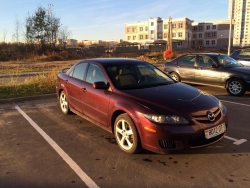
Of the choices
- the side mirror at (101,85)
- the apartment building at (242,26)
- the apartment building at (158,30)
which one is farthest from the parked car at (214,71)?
the apartment building at (242,26)

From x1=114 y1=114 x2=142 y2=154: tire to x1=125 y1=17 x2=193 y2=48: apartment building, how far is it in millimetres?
85620

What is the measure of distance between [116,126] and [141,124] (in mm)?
658

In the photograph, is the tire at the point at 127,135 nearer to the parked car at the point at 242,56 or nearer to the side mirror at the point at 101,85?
the side mirror at the point at 101,85

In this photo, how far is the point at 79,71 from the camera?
5.63 m

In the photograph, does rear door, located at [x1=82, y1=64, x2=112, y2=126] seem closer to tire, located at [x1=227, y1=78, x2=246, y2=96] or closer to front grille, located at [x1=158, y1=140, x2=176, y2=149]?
front grille, located at [x1=158, y1=140, x2=176, y2=149]

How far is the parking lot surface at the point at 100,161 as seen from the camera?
3.22 metres

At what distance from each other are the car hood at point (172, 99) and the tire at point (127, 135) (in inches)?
14.9

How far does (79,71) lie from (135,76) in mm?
1510

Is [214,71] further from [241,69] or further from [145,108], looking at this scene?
[145,108]

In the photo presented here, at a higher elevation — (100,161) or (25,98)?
(25,98)

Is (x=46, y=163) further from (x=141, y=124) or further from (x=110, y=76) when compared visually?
(x=110, y=76)

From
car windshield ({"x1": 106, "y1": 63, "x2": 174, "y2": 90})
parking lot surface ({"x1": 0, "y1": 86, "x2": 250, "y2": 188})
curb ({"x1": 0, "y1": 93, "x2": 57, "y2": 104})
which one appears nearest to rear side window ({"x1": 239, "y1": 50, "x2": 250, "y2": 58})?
parking lot surface ({"x1": 0, "y1": 86, "x2": 250, "y2": 188})

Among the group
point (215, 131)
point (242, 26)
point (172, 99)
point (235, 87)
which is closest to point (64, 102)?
point (172, 99)

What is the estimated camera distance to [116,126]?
163 inches
